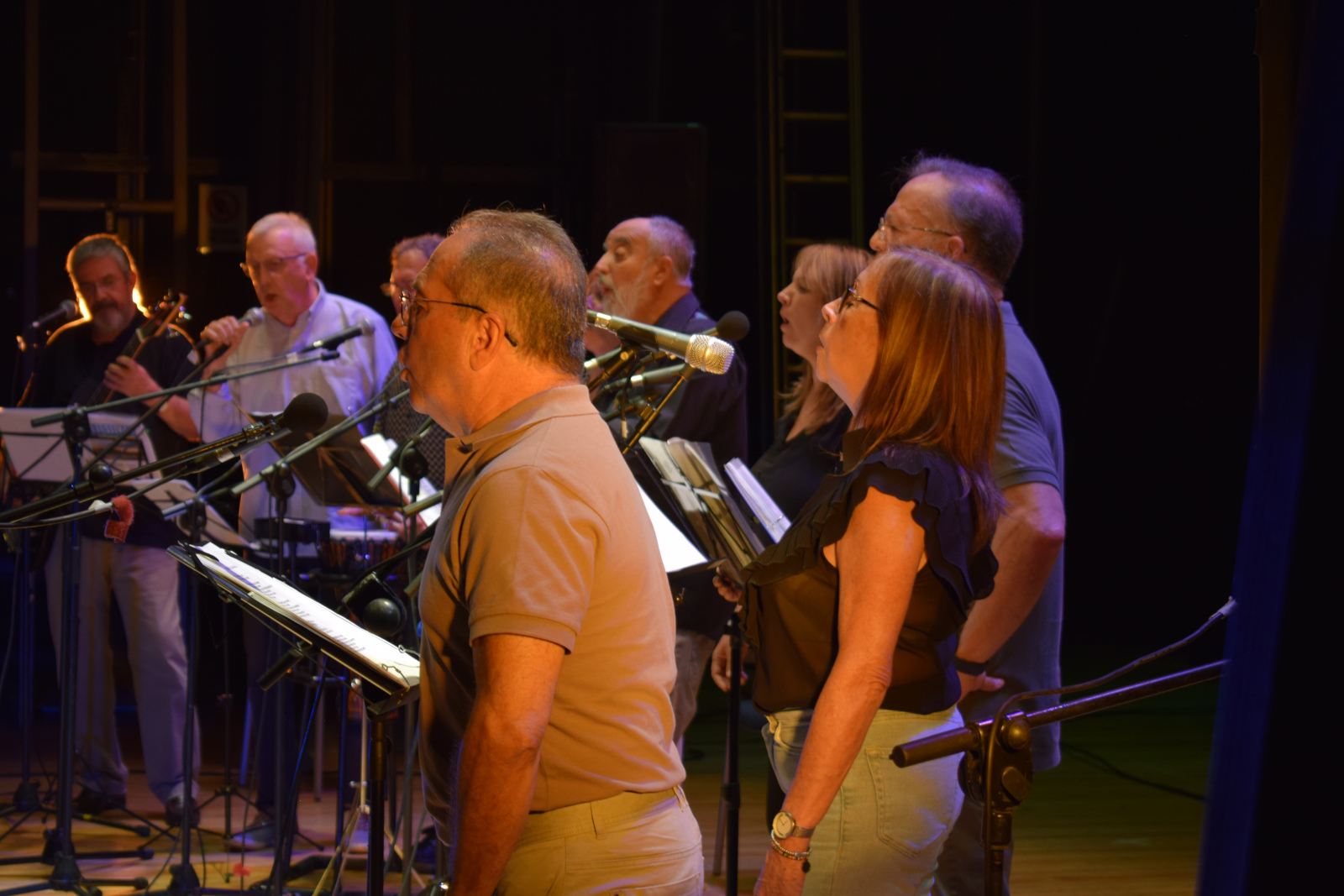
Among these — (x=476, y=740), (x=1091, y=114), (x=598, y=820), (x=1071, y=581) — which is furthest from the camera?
(x=1071, y=581)

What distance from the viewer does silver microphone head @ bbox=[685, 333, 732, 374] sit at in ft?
7.14

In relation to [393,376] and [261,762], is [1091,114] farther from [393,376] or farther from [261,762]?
[261,762]

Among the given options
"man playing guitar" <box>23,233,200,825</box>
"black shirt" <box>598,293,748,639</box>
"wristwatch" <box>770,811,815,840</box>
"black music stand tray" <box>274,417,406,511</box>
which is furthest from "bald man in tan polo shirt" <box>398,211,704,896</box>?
"man playing guitar" <box>23,233,200,825</box>

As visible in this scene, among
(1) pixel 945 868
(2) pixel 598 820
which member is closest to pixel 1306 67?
(2) pixel 598 820

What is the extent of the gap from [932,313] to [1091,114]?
4957 mm

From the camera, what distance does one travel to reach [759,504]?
219 cm

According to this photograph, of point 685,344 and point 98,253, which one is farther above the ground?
point 98,253

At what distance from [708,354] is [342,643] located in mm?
907

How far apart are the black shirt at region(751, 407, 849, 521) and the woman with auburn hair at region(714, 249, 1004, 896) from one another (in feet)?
3.41

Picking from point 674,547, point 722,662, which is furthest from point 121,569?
point 674,547

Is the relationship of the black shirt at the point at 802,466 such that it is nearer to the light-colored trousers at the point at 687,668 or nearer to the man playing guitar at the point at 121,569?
the light-colored trousers at the point at 687,668

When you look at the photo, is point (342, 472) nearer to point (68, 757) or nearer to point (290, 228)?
point (68, 757)

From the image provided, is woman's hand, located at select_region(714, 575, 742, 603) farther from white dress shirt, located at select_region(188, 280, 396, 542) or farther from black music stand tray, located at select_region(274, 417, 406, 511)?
white dress shirt, located at select_region(188, 280, 396, 542)

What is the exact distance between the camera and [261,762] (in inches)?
153
